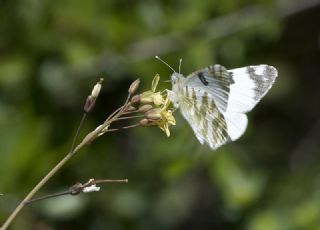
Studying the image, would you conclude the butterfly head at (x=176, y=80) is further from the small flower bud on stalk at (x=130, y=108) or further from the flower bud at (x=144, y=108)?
the small flower bud on stalk at (x=130, y=108)

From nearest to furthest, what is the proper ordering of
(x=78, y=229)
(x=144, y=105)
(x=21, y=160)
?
(x=144, y=105) → (x=21, y=160) → (x=78, y=229)

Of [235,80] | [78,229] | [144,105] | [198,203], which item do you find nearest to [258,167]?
[198,203]

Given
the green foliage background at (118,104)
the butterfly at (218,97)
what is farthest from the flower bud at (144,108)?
the green foliage background at (118,104)

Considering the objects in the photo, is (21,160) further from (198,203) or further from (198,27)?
(198,203)

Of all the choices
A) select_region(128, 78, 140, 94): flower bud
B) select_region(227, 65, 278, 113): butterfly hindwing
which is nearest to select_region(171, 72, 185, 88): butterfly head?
select_region(227, 65, 278, 113): butterfly hindwing

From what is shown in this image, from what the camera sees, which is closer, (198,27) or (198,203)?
(198,27)

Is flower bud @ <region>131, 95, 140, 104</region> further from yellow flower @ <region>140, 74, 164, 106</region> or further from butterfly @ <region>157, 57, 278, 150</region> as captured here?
butterfly @ <region>157, 57, 278, 150</region>

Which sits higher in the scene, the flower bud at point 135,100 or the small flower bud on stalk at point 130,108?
the flower bud at point 135,100

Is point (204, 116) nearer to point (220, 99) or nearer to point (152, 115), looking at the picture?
point (220, 99)
